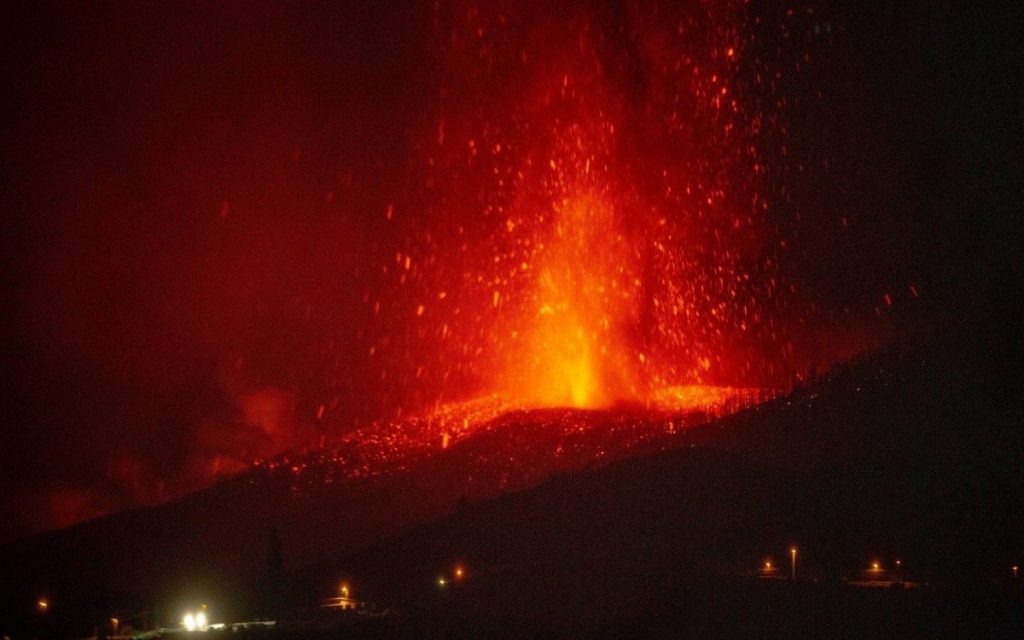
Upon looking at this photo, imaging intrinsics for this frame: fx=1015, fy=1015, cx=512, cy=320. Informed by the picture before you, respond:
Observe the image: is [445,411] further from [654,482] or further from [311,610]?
[311,610]

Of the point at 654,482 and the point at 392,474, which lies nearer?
the point at 654,482

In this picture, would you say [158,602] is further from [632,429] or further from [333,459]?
[333,459]

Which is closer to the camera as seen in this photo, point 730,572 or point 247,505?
point 730,572

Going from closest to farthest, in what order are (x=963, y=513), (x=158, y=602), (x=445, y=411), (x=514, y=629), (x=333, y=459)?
(x=514, y=629)
(x=158, y=602)
(x=963, y=513)
(x=333, y=459)
(x=445, y=411)

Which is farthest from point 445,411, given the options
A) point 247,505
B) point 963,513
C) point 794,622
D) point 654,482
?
point 794,622

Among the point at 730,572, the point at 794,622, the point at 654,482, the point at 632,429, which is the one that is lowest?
the point at 794,622

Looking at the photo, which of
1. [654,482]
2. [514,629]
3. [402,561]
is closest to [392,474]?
[654,482]

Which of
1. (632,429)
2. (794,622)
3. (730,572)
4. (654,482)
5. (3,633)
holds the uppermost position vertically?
(632,429)

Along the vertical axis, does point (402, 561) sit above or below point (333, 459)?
below

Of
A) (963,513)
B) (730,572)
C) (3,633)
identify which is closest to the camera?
(730,572)

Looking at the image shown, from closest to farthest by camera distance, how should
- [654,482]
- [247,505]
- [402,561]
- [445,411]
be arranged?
[402,561]
[654,482]
[247,505]
[445,411]
